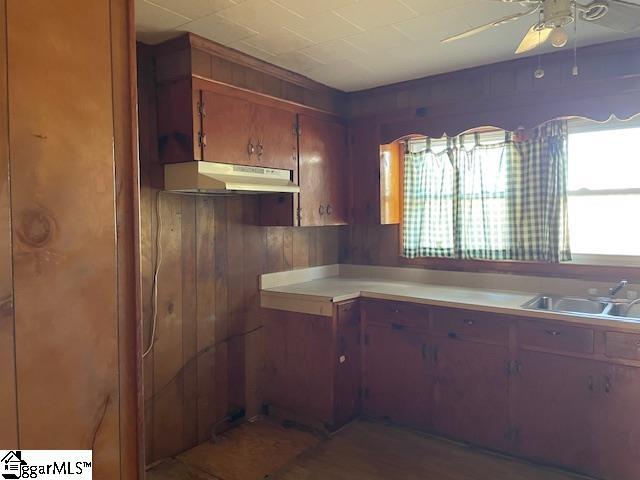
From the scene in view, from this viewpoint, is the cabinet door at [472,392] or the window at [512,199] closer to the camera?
the cabinet door at [472,392]

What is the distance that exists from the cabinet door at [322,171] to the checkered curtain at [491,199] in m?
0.52

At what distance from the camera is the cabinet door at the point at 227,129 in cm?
269

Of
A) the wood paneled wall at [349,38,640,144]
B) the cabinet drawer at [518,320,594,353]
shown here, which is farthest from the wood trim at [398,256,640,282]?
the wood paneled wall at [349,38,640,144]

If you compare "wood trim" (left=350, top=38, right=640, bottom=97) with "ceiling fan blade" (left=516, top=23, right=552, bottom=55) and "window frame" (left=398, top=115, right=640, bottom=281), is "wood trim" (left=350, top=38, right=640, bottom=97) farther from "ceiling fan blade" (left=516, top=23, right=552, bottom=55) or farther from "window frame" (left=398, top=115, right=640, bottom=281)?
"ceiling fan blade" (left=516, top=23, right=552, bottom=55)

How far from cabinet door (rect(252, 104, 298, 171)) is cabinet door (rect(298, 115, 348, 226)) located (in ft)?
0.32

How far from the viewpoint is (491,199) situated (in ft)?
11.0

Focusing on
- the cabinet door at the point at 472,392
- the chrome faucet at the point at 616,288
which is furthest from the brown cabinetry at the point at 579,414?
the chrome faucet at the point at 616,288

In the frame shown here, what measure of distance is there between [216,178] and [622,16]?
1.97 meters

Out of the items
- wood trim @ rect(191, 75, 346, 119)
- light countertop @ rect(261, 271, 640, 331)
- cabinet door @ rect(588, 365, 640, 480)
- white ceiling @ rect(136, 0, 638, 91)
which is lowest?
cabinet door @ rect(588, 365, 640, 480)

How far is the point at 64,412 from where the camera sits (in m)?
0.86

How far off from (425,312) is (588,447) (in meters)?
1.12

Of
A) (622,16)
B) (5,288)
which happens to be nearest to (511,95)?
(622,16)

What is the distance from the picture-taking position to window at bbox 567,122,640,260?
115 inches

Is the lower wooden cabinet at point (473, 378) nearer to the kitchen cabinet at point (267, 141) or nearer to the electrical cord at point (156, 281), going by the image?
the kitchen cabinet at point (267, 141)
